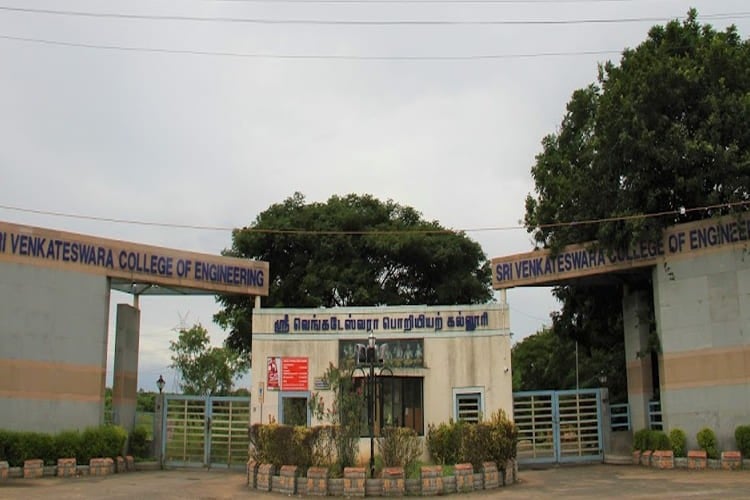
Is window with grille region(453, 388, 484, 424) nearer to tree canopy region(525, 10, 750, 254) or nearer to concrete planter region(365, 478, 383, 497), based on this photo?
tree canopy region(525, 10, 750, 254)

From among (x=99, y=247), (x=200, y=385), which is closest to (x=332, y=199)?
(x=200, y=385)

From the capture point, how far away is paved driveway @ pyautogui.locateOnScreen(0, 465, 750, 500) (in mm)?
16344

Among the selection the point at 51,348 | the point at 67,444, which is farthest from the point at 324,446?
the point at 51,348

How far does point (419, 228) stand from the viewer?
1608 inches

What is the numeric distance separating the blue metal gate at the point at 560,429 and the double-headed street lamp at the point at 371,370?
4.55m

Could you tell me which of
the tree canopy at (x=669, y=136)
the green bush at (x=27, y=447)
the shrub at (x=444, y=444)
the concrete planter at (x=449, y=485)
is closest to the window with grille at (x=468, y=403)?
the shrub at (x=444, y=444)

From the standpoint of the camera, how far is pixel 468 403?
78.8ft

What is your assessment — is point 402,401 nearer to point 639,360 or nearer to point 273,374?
point 273,374

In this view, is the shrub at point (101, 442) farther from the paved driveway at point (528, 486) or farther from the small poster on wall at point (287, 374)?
the small poster on wall at point (287, 374)

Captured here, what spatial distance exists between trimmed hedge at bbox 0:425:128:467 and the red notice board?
483cm

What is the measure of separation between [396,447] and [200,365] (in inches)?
856

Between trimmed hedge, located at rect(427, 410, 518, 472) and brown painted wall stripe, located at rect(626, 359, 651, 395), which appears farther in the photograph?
brown painted wall stripe, located at rect(626, 359, 651, 395)

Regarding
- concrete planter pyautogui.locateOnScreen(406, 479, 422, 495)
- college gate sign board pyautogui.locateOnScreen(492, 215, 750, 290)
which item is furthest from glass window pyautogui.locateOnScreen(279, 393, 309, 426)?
concrete planter pyautogui.locateOnScreen(406, 479, 422, 495)

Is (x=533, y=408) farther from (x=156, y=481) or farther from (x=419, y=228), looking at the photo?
(x=419, y=228)
